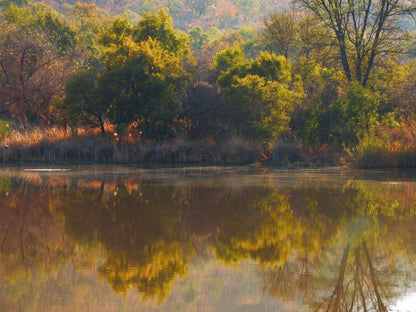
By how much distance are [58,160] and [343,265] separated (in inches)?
857

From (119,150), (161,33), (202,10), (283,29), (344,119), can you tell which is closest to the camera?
(344,119)

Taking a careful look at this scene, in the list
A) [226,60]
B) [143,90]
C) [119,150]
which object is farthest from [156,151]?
[226,60]

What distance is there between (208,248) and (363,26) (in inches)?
1083

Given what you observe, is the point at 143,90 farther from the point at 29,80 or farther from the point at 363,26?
the point at 363,26

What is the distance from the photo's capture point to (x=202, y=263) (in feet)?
25.2

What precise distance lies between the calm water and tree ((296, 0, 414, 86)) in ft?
61.6

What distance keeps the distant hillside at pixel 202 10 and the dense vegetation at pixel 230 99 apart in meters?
142

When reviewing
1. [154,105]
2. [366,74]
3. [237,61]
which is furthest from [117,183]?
[366,74]

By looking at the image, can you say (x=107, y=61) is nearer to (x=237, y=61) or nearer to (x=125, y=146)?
(x=125, y=146)

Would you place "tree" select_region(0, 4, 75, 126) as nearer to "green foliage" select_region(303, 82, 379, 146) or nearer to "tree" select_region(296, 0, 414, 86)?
"green foliage" select_region(303, 82, 379, 146)

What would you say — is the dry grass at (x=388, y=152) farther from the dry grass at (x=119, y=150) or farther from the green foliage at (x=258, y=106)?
the dry grass at (x=119, y=150)

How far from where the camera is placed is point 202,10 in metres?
189

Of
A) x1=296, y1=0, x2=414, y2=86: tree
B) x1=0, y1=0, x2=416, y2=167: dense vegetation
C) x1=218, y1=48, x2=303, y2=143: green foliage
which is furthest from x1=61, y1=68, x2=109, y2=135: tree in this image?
x1=296, y1=0, x2=414, y2=86: tree

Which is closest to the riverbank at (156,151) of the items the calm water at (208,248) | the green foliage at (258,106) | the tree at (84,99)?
the green foliage at (258,106)
